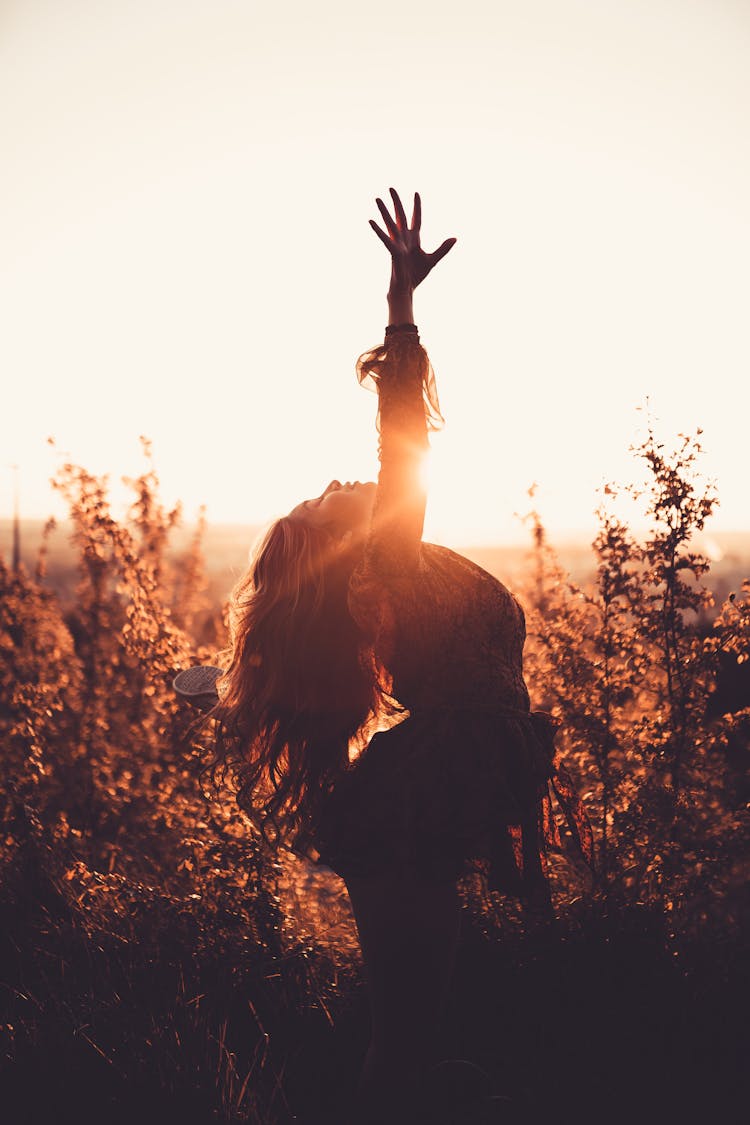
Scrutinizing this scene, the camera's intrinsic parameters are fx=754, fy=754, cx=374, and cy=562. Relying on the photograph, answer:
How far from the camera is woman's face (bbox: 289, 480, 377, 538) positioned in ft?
7.65

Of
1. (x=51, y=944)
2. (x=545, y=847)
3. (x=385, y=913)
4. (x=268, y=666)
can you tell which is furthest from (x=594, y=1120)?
(x=51, y=944)

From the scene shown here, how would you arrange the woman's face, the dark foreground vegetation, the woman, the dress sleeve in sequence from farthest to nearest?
the woman's face → the dark foreground vegetation → the woman → the dress sleeve

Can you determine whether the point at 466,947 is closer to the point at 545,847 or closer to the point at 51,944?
the point at 545,847

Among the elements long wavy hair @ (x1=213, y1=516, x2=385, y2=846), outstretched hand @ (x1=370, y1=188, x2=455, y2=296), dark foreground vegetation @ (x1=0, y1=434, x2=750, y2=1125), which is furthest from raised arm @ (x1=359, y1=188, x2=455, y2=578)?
dark foreground vegetation @ (x1=0, y1=434, x2=750, y2=1125)

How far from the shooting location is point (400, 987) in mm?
1998

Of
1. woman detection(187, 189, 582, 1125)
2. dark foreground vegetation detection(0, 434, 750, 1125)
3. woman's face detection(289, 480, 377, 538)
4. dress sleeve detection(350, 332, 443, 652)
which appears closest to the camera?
dress sleeve detection(350, 332, 443, 652)

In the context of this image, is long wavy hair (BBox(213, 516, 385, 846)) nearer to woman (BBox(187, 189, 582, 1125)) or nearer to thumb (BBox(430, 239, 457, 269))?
woman (BBox(187, 189, 582, 1125))

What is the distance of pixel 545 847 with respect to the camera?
2.37m

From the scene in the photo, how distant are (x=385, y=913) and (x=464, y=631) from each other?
2.57 feet

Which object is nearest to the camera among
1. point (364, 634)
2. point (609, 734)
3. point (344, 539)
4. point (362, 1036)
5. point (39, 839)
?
point (364, 634)

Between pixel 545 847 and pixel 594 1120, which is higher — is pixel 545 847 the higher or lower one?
the higher one

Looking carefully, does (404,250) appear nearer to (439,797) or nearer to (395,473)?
(395,473)

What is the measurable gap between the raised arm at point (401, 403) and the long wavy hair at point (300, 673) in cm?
42

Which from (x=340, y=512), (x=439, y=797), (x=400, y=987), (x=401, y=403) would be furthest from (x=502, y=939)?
(x=401, y=403)
